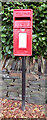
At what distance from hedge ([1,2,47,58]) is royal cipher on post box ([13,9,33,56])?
30.0 inches

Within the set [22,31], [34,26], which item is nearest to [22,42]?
[22,31]

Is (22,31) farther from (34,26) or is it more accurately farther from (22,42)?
(34,26)

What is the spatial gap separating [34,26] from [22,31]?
89cm

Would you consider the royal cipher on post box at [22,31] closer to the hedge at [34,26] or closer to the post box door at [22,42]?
the post box door at [22,42]

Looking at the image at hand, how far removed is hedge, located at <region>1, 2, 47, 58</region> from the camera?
2852mm

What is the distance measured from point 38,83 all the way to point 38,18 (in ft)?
4.81

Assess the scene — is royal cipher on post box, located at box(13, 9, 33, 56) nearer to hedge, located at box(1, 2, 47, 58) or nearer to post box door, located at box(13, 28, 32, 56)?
post box door, located at box(13, 28, 32, 56)

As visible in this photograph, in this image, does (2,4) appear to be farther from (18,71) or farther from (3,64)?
(18,71)

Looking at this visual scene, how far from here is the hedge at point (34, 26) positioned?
2.85 meters

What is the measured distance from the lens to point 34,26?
2.90 meters

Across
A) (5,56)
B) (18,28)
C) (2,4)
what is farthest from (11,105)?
(2,4)

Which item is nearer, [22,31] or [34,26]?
[22,31]

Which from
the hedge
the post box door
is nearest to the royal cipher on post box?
the post box door

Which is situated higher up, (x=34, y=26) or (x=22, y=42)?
(x=34, y=26)
